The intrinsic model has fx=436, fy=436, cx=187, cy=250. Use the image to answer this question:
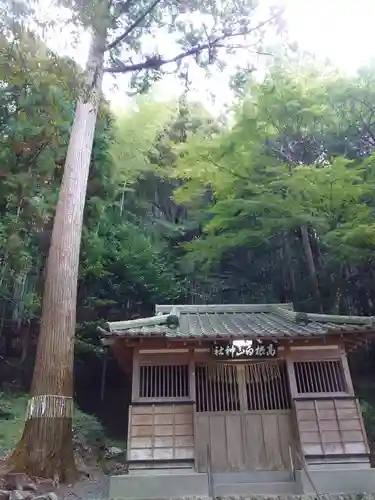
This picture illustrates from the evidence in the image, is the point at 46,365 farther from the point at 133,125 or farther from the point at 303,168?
the point at 133,125

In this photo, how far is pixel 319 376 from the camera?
7746 mm

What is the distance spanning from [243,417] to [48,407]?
3306 millimetres

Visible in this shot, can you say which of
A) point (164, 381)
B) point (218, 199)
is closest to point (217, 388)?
point (164, 381)

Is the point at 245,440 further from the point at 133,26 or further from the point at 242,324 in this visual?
the point at 133,26

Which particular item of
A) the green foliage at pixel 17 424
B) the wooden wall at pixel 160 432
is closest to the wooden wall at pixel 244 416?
the wooden wall at pixel 160 432

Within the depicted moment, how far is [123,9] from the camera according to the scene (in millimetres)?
9617

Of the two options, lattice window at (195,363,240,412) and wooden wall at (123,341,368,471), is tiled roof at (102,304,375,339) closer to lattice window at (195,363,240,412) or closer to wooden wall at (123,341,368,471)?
wooden wall at (123,341,368,471)

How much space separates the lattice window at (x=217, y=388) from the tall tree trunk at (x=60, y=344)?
2.30m

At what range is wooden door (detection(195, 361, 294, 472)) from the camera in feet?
24.2

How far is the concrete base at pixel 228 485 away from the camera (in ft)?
21.3

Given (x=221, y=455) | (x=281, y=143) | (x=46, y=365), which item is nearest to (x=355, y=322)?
(x=221, y=455)

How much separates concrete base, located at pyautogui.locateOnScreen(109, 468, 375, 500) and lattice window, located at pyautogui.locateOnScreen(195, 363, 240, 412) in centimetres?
121

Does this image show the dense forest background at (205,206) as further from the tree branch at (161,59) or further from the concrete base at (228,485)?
the concrete base at (228,485)

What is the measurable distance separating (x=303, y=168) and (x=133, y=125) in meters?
9.66
